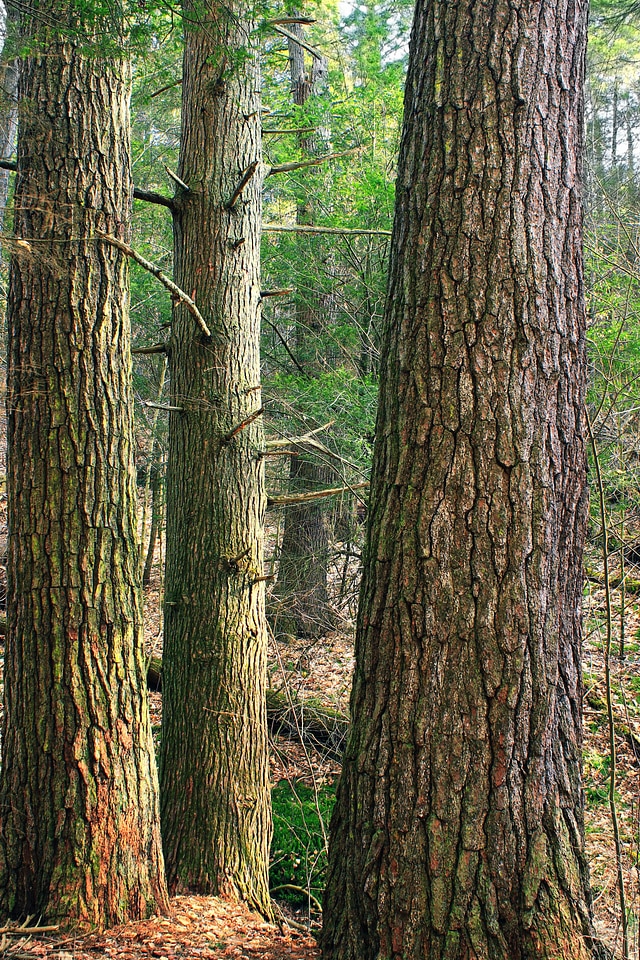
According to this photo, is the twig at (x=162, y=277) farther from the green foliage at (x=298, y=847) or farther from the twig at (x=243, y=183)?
the green foliage at (x=298, y=847)

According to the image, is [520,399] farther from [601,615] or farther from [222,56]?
[601,615]

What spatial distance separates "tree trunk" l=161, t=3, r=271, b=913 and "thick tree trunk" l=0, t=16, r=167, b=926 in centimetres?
81

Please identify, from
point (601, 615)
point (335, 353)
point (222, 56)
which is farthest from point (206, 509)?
point (335, 353)

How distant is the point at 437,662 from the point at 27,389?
2205 millimetres

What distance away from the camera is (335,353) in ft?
26.3

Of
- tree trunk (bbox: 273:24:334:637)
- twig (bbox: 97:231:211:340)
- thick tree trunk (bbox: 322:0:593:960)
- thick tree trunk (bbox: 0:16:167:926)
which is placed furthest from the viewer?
tree trunk (bbox: 273:24:334:637)

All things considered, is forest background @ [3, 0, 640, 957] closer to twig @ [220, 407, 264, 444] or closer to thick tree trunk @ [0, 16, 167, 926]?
twig @ [220, 407, 264, 444]

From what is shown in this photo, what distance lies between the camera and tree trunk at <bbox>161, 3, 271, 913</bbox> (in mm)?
3932

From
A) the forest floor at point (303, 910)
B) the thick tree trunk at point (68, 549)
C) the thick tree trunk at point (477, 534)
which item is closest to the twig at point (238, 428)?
the thick tree trunk at point (68, 549)

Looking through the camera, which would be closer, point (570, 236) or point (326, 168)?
point (570, 236)

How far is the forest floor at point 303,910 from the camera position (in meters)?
2.81

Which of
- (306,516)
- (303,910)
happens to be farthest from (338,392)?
(303,910)

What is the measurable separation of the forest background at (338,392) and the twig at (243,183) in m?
0.53

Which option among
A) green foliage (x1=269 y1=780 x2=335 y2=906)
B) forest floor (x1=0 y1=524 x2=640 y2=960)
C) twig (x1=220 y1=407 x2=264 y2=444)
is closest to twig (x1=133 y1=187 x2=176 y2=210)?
twig (x1=220 y1=407 x2=264 y2=444)
